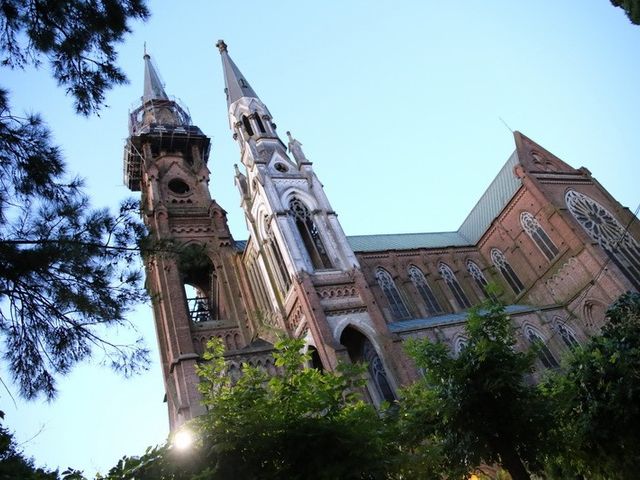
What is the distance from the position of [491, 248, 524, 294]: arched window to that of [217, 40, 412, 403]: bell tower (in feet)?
45.2

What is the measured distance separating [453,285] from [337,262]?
1109 centimetres

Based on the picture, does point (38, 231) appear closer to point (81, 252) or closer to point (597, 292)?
point (81, 252)

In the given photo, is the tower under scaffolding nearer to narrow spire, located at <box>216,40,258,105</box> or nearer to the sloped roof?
narrow spire, located at <box>216,40,258,105</box>

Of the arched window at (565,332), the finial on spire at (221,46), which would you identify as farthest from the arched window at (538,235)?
the finial on spire at (221,46)

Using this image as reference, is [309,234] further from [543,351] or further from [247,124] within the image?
[543,351]

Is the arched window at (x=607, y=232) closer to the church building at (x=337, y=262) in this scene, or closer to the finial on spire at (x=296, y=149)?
the church building at (x=337, y=262)

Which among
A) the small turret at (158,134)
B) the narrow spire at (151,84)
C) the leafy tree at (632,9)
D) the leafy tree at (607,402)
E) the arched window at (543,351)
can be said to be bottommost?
the leafy tree at (607,402)

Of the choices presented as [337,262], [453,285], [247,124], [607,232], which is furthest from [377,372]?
[607,232]

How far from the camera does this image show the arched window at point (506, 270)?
33094 millimetres

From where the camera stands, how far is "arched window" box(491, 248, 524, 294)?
33.1 metres

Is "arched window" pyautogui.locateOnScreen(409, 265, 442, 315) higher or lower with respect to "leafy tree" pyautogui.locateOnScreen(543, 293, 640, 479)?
higher

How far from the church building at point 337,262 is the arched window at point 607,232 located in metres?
0.09

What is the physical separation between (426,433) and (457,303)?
2086 centimetres

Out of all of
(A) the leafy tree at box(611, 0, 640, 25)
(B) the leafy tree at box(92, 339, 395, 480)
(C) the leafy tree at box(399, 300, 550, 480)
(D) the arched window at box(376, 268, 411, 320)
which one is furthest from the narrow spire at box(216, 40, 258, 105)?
(B) the leafy tree at box(92, 339, 395, 480)
